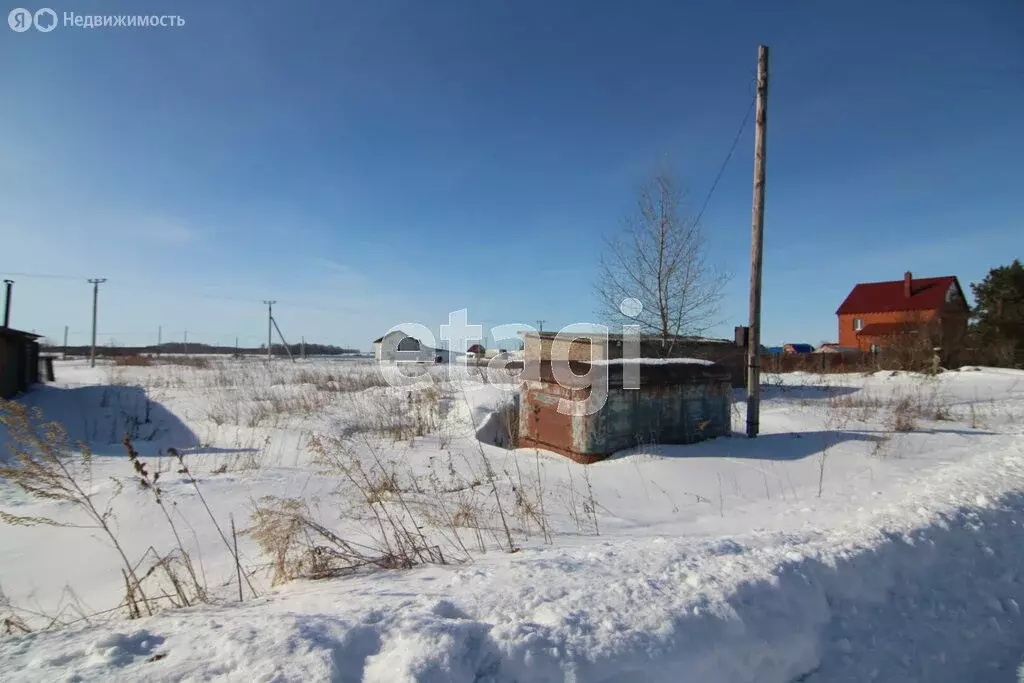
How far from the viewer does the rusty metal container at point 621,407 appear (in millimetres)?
5891

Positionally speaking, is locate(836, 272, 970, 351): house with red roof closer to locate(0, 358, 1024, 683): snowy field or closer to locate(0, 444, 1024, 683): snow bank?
locate(0, 358, 1024, 683): snowy field

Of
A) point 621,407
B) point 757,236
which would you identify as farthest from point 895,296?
point 621,407

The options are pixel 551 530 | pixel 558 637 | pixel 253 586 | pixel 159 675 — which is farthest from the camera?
pixel 551 530

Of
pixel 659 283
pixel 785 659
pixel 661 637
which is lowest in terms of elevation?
pixel 785 659

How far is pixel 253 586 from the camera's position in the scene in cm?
268

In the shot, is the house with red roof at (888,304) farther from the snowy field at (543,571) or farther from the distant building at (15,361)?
the distant building at (15,361)

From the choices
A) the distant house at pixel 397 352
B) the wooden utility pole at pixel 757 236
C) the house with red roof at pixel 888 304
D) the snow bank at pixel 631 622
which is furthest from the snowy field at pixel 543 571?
the house with red roof at pixel 888 304

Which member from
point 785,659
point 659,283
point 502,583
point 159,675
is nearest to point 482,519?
point 502,583

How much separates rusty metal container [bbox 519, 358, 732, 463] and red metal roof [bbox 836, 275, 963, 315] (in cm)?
3780

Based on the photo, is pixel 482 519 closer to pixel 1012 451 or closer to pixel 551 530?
pixel 551 530

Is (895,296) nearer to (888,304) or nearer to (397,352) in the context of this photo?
(888,304)

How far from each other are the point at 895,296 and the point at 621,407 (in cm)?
4210

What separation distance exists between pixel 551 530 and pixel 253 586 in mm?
1845

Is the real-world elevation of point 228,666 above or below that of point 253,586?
above
